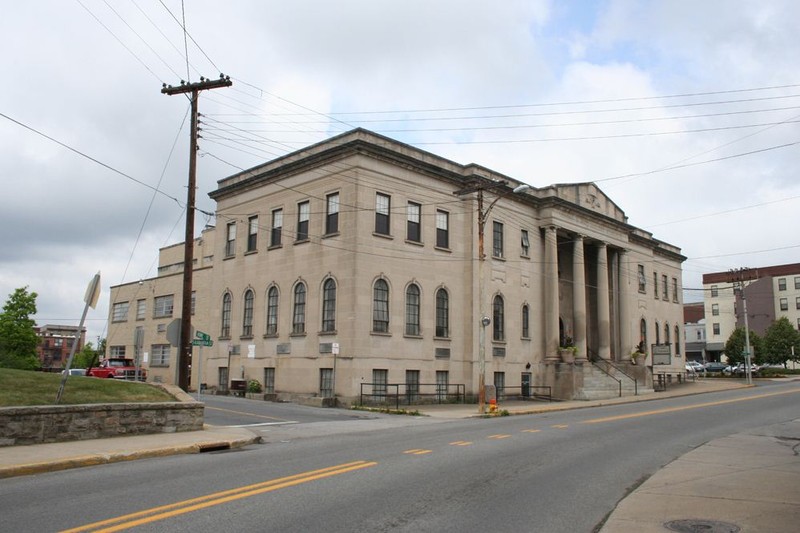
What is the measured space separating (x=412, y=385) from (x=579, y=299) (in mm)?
15269

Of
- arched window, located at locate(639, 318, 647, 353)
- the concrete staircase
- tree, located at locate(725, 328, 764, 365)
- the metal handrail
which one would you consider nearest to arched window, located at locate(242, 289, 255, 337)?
the concrete staircase

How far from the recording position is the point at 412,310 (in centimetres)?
3191

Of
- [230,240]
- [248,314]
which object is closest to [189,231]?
[248,314]

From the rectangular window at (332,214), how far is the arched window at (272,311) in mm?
4928

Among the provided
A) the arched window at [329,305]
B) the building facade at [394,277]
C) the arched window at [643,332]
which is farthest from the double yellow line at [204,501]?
the arched window at [643,332]

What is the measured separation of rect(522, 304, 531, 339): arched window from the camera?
126 feet

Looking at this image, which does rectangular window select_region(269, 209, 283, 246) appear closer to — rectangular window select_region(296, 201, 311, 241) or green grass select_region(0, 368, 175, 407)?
rectangular window select_region(296, 201, 311, 241)

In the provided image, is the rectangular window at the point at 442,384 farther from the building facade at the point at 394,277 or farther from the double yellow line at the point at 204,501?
the double yellow line at the point at 204,501

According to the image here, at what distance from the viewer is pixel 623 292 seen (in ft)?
158

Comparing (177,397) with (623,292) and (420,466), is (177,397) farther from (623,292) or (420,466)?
(623,292)

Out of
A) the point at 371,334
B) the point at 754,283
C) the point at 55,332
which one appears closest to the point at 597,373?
the point at 371,334

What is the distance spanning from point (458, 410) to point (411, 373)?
403 centimetres

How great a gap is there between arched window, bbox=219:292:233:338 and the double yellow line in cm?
2726

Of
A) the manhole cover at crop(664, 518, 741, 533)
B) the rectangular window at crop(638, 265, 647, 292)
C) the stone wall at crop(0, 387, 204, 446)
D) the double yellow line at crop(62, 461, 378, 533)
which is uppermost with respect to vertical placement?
the rectangular window at crop(638, 265, 647, 292)
